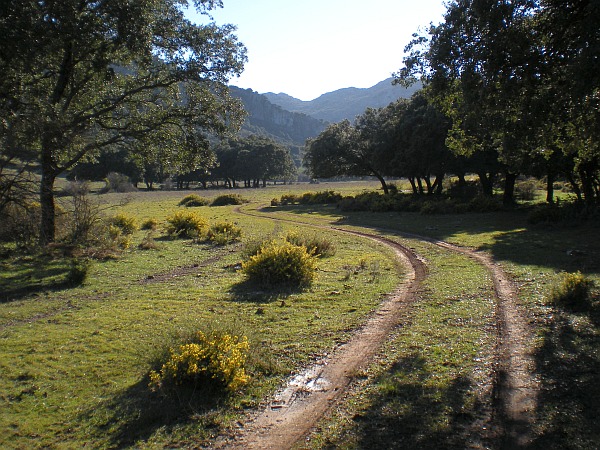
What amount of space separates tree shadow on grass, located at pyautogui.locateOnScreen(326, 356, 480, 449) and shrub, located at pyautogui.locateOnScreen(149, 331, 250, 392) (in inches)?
62.5

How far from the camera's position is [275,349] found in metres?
6.94

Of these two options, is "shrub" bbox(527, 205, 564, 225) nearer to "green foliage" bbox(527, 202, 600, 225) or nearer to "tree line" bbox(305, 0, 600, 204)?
"green foliage" bbox(527, 202, 600, 225)

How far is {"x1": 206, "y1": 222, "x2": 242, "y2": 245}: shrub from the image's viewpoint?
1955 centimetres

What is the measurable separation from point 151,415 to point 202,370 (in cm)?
72

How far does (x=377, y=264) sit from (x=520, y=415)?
8801mm

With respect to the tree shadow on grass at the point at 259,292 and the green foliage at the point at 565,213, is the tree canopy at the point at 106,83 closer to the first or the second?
the tree shadow on grass at the point at 259,292

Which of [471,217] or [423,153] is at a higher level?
[423,153]

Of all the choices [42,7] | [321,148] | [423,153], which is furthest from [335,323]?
[321,148]

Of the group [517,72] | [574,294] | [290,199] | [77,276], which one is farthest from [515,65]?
[290,199]

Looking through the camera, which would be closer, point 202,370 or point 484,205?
point 202,370

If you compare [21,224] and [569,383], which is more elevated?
[21,224]

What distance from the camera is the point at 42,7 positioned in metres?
13.0

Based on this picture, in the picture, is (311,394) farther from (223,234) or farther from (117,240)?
(223,234)

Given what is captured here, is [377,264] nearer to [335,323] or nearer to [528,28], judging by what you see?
[335,323]
